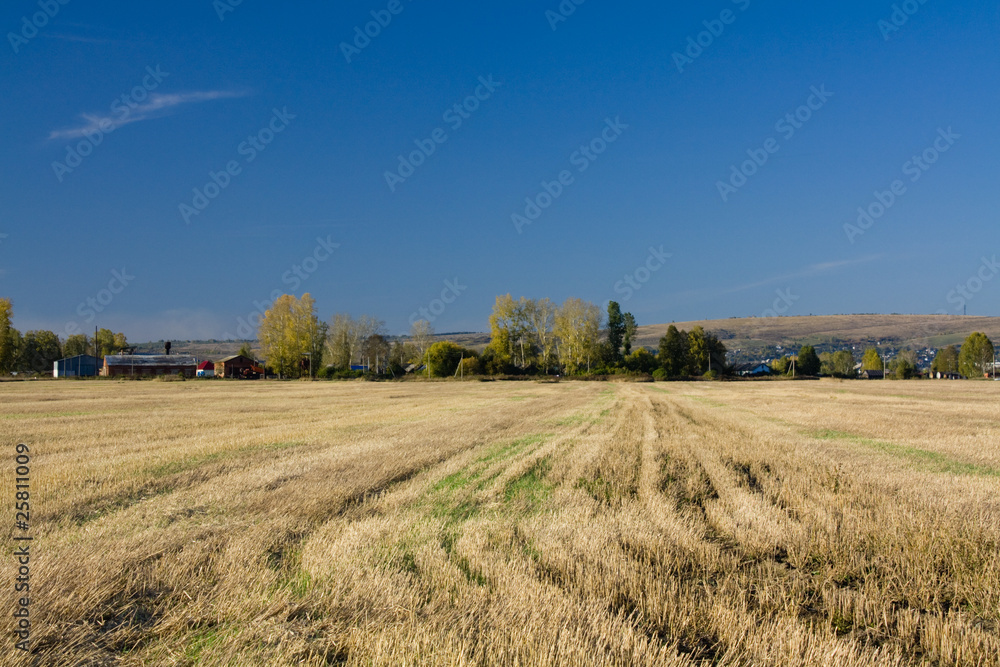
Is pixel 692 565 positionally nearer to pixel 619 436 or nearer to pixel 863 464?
pixel 863 464

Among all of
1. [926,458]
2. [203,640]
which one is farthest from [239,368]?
[203,640]

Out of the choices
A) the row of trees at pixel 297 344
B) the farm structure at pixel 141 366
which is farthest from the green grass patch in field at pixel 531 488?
the farm structure at pixel 141 366

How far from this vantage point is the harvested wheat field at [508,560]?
419 cm

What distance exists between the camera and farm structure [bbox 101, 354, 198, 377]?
122 meters

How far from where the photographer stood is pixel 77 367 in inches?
4776

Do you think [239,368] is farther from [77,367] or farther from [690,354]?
[690,354]

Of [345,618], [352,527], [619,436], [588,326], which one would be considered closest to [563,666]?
[345,618]

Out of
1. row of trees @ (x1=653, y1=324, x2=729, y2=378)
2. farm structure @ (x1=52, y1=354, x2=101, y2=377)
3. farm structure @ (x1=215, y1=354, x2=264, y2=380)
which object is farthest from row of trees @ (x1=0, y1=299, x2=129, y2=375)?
row of trees @ (x1=653, y1=324, x2=729, y2=378)

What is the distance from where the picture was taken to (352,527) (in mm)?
7023

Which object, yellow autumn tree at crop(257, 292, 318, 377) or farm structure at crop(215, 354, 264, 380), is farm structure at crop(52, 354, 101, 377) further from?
yellow autumn tree at crop(257, 292, 318, 377)

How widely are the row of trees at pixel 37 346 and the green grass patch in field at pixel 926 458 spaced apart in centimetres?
11038

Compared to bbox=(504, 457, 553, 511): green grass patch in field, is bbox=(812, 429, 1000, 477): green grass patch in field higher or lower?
lower

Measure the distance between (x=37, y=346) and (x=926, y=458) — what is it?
16109cm

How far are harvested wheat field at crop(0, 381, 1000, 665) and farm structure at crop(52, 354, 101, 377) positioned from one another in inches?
5132
